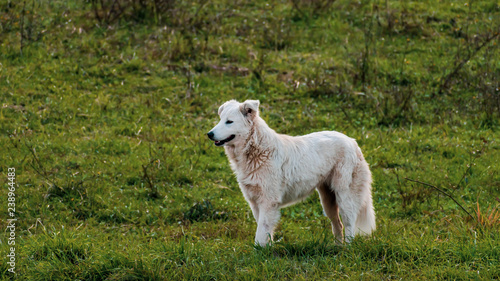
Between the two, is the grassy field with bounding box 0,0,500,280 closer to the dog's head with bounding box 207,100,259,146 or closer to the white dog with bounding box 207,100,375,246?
the white dog with bounding box 207,100,375,246

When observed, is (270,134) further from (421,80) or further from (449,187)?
(421,80)

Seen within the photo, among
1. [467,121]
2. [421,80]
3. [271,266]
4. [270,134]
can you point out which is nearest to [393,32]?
[421,80]

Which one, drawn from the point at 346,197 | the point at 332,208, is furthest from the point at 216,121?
the point at 346,197

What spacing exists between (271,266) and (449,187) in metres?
4.20

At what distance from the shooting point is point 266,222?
19.2 ft

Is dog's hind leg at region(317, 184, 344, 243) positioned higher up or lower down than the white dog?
lower down

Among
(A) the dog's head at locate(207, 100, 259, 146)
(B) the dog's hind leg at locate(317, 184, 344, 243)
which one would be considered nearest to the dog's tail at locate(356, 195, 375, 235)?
(B) the dog's hind leg at locate(317, 184, 344, 243)

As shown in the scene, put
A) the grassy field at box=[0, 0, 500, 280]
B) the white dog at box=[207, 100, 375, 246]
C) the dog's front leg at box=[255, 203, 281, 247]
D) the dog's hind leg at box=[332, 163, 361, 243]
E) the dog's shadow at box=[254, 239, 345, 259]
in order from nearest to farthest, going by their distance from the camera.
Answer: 1. the grassy field at box=[0, 0, 500, 280]
2. the dog's shadow at box=[254, 239, 345, 259]
3. the dog's front leg at box=[255, 203, 281, 247]
4. the white dog at box=[207, 100, 375, 246]
5. the dog's hind leg at box=[332, 163, 361, 243]

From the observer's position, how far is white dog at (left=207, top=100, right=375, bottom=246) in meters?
6.00

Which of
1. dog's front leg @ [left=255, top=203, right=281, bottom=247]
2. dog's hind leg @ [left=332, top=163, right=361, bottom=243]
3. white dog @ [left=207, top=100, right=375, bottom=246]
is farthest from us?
dog's hind leg @ [left=332, top=163, right=361, bottom=243]

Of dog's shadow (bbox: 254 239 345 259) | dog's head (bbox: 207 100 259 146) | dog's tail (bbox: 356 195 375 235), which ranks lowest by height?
dog's tail (bbox: 356 195 375 235)

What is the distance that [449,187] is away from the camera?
814 centimetres

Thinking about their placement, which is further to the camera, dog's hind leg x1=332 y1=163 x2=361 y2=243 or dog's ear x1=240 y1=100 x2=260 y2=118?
dog's hind leg x1=332 y1=163 x2=361 y2=243

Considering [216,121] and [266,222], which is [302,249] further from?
[216,121]
